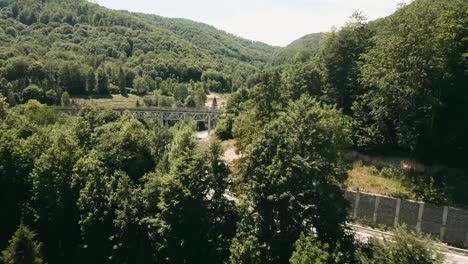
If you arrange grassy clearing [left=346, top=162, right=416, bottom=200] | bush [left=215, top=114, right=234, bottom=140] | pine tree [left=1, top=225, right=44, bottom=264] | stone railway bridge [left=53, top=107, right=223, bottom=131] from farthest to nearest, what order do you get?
stone railway bridge [left=53, top=107, right=223, bottom=131], bush [left=215, top=114, right=234, bottom=140], grassy clearing [left=346, top=162, right=416, bottom=200], pine tree [left=1, top=225, right=44, bottom=264]

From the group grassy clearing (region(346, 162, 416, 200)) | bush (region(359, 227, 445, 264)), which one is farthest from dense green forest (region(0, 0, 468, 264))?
grassy clearing (region(346, 162, 416, 200))

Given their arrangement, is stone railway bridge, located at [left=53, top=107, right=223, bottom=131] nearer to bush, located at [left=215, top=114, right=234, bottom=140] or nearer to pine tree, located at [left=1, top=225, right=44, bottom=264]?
bush, located at [left=215, top=114, right=234, bottom=140]

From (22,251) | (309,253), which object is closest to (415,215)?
(309,253)

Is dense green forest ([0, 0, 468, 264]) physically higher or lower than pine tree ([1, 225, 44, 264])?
higher

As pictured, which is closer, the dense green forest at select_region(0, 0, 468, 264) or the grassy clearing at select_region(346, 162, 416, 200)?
the dense green forest at select_region(0, 0, 468, 264)

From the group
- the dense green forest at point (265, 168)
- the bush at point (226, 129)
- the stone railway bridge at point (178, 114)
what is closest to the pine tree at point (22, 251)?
the dense green forest at point (265, 168)

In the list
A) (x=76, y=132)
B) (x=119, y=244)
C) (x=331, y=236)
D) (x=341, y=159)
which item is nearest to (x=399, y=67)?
(x=341, y=159)

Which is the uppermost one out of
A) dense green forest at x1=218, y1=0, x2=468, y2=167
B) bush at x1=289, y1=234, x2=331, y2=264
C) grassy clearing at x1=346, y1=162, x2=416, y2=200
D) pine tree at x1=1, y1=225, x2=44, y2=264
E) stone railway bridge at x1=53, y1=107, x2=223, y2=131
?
dense green forest at x1=218, y1=0, x2=468, y2=167
